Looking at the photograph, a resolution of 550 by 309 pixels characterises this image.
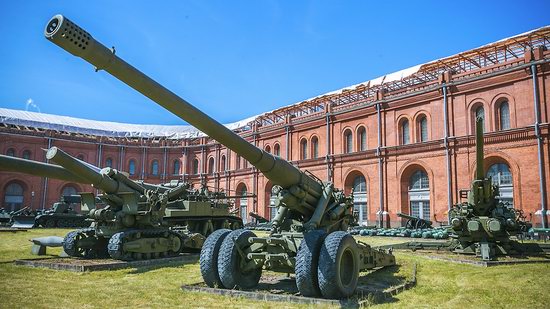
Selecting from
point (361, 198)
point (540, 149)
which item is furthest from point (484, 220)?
point (361, 198)

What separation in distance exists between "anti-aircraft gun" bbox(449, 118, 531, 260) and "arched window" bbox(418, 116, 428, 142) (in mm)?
16841

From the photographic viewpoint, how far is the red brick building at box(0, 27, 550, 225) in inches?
992

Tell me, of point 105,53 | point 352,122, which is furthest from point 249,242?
point 352,122

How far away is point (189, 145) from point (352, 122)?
2343 cm

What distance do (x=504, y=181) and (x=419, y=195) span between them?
18.1ft

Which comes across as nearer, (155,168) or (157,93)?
(157,93)

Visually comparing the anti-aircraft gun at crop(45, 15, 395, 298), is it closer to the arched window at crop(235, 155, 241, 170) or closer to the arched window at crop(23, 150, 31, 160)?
the arched window at crop(235, 155, 241, 170)

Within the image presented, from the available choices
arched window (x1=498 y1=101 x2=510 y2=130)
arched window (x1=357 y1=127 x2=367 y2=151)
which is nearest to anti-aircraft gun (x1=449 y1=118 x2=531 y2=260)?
arched window (x1=498 y1=101 x2=510 y2=130)

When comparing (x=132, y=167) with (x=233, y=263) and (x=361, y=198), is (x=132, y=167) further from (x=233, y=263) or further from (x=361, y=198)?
(x=233, y=263)

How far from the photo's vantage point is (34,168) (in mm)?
11242

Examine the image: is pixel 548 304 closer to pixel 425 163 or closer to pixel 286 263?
pixel 286 263

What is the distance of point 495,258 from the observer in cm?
1291

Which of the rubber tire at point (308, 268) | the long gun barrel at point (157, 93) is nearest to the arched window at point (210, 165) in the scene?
the long gun barrel at point (157, 93)

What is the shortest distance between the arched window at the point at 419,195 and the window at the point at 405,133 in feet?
7.52
